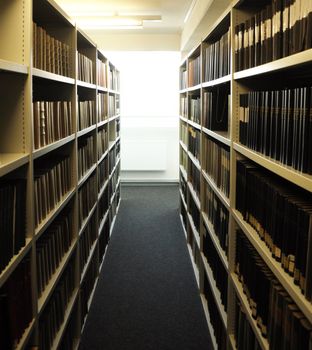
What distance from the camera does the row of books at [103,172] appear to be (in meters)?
3.95

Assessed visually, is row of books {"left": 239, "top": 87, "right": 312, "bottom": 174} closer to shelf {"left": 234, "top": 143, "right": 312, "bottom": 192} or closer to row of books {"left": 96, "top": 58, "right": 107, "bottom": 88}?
shelf {"left": 234, "top": 143, "right": 312, "bottom": 192}

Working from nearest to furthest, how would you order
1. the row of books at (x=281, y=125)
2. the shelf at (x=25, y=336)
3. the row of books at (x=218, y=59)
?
the row of books at (x=281, y=125) < the shelf at (x=25, y=336) < the row of books at (x=218, y=59)

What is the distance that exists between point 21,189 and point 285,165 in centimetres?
91

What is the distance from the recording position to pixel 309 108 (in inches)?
45.9

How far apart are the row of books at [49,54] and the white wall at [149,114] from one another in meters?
4.81

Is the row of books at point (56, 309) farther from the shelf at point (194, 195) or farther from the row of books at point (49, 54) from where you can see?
the shelf at point (194, 195)

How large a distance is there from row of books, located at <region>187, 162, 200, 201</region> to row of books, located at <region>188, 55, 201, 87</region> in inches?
29.9

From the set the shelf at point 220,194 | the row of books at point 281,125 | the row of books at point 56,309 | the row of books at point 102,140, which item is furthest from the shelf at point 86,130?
the row of books at point 281,125

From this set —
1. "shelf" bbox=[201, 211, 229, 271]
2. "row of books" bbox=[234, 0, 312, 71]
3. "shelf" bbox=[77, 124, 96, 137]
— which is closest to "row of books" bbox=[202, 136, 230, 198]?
"shelf" bbox=[201, 211, 229, 271]

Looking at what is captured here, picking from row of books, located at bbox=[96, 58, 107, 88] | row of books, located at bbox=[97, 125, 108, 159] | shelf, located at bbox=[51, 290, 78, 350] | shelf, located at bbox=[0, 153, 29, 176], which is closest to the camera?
shelf, located at bbox=[0, 153, 29, 176]

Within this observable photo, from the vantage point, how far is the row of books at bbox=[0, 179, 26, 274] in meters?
1.41

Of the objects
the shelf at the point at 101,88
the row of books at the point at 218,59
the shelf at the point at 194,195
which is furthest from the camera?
the shelf at the point at 101,88

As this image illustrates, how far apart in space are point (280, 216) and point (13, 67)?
0.99m

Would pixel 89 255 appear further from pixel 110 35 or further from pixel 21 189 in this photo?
pixel 110 35
